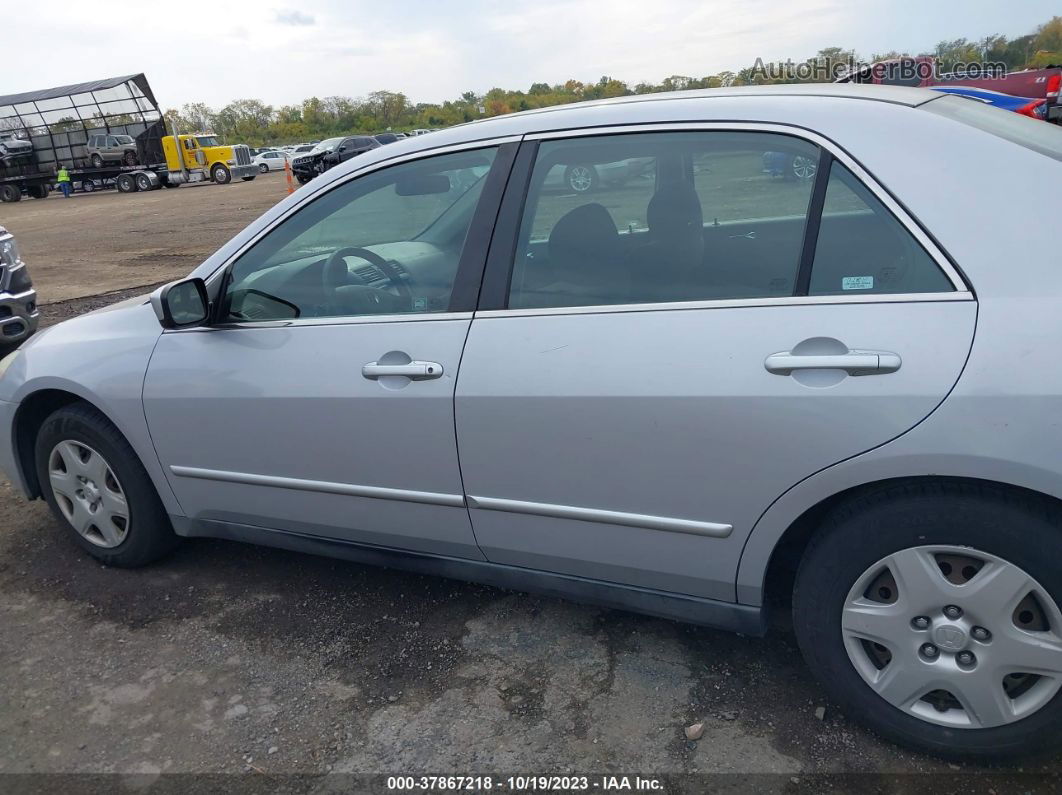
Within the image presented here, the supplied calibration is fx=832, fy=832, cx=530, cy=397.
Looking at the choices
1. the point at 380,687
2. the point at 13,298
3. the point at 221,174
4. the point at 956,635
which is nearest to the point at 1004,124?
the point at 956,635

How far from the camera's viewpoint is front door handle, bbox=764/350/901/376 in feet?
6.48

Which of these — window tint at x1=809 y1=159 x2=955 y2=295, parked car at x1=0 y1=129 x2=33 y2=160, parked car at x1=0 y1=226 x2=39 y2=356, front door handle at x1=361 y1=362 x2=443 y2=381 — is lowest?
parked car at x1=0 y1=226 x2=39 y2=356

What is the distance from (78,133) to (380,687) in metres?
39.3

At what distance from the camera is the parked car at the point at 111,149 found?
3447cm

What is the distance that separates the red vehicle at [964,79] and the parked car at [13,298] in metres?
12.1

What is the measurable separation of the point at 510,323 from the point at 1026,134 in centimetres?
151

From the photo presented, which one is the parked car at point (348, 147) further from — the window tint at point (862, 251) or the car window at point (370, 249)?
the window tint at point (862, 251)

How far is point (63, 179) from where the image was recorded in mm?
34500

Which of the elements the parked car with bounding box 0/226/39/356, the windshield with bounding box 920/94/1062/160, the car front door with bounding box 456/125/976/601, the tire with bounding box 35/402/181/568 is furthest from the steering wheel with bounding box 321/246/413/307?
the parked car with bounding box 0/226/39/356

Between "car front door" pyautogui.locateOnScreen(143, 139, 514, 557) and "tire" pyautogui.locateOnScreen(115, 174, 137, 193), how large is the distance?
36231mm

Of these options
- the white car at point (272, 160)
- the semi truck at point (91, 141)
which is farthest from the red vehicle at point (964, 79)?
the white car at point (272, 160)

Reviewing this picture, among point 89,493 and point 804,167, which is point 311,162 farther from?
point 804,167

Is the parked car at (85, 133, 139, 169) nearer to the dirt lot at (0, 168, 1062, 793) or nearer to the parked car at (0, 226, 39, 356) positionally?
the parked car at (0, 226, 39, 356)

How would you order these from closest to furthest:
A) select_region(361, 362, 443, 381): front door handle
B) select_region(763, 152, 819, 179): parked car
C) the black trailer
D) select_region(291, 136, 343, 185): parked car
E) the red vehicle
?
select_region(763, 152, 819, 179): parked car → select_region(361, 362, 443, 381): front door handle → the red vehicle → select_region(291, 136, 343, 185): parked car → the black trailer
